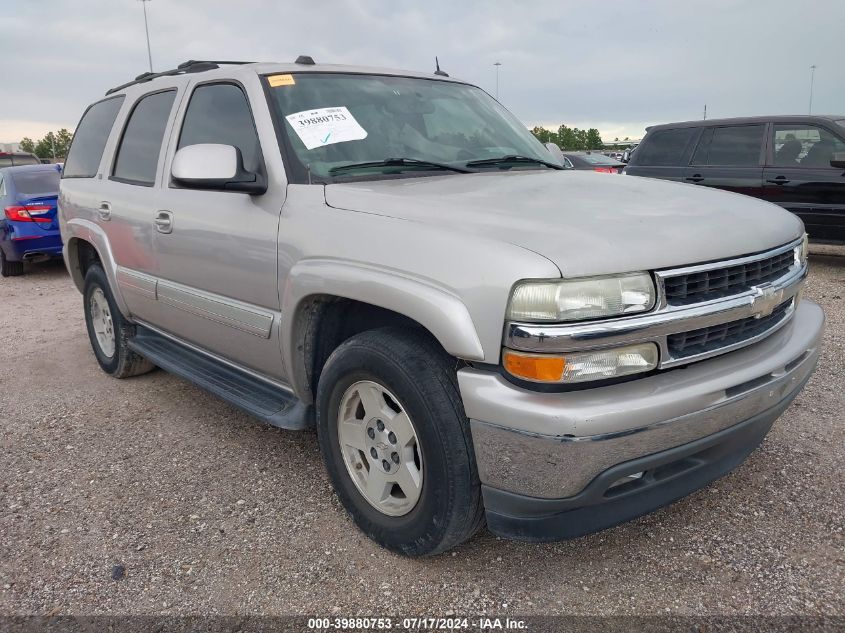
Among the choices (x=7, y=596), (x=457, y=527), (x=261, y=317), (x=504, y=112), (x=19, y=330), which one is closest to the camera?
(x=457, y=527)

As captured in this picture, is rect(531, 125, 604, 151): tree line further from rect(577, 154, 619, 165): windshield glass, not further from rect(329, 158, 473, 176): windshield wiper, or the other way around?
rect(329, 158, 473, 176): windshield wiper

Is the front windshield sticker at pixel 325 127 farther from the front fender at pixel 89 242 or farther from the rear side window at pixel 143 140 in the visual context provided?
the front fender at pixel 89 242

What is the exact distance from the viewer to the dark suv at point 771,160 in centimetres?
763

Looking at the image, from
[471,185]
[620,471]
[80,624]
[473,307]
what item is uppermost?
[471,185]

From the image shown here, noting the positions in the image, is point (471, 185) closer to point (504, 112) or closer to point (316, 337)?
point (316, 337)

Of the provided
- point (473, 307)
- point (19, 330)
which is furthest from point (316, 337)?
point (19, 330)

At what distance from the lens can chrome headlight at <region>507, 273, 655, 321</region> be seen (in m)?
1.93

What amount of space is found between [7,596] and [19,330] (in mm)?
4900

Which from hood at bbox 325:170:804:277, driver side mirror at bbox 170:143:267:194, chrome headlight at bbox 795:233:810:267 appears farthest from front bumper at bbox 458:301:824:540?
driver side mirror at bbox 170:143:267:194

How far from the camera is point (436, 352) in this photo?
7.47ft

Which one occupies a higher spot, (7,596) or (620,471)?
(620,471)

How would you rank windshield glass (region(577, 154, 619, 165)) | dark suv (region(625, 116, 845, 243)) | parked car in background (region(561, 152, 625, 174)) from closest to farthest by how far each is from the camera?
dark suv (region(625, 116, 845, 243)) → parked car in background (region(561, 152, 625, 174)) → windshield glass (region(577, 154, 619, 165))

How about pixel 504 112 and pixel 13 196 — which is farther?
pixel 13 196

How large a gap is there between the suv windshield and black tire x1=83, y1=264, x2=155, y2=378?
2.21 meters
